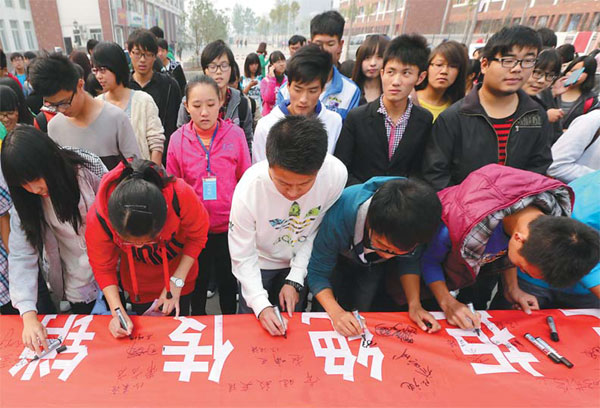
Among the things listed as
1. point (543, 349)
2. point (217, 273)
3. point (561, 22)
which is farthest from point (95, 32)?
point (561, 22)

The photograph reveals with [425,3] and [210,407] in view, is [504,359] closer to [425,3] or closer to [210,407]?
[210,407]

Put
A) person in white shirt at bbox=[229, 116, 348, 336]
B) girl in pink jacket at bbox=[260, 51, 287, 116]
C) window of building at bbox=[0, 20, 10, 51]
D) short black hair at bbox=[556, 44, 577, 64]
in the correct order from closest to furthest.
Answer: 1. person in white shirt at bbox=[229, 116, 348, 336]
2. girl in pink jacket at bbox=[260, 51, 287, 116]
3. short black hair at bbox=[556, 44, 577, 64]
4. window of building at bbox=[0, 20, 10, 51]

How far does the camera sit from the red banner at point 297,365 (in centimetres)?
103

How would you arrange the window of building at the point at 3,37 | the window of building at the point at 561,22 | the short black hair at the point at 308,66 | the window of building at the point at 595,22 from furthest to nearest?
the window of building at the point at 561,22, the window of building at the point at 595,22, the window of building at the point at 3,37, the short black hair at the point at 308,66

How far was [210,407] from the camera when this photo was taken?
0.99 m

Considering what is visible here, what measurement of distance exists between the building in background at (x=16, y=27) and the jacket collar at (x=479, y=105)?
66.5 ft

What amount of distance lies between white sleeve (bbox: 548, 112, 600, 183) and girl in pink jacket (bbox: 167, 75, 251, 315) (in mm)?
1893

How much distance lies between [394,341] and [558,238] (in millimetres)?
663

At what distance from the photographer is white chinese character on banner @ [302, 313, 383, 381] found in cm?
112

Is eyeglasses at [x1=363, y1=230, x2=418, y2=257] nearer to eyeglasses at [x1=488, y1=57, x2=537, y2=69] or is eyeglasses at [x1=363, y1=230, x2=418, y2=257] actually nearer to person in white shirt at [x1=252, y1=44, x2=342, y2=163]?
person in white shirt at [x1=252, y1=44, x2=342, y2=163]

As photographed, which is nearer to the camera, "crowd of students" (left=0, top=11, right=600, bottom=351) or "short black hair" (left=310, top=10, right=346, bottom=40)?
"crowd of students" (left=0, top=11, right=600, bottom=351)

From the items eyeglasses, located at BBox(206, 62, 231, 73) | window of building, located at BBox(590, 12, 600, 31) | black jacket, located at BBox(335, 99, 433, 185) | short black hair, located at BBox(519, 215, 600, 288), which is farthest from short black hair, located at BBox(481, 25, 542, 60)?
window of building, located at BBox(590, 12, 600, 31)

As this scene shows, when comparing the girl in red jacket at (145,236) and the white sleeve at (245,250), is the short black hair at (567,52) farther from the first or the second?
the girl in red jacket at (145,236)

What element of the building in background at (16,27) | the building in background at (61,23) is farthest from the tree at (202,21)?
the building in background at (16,27)
